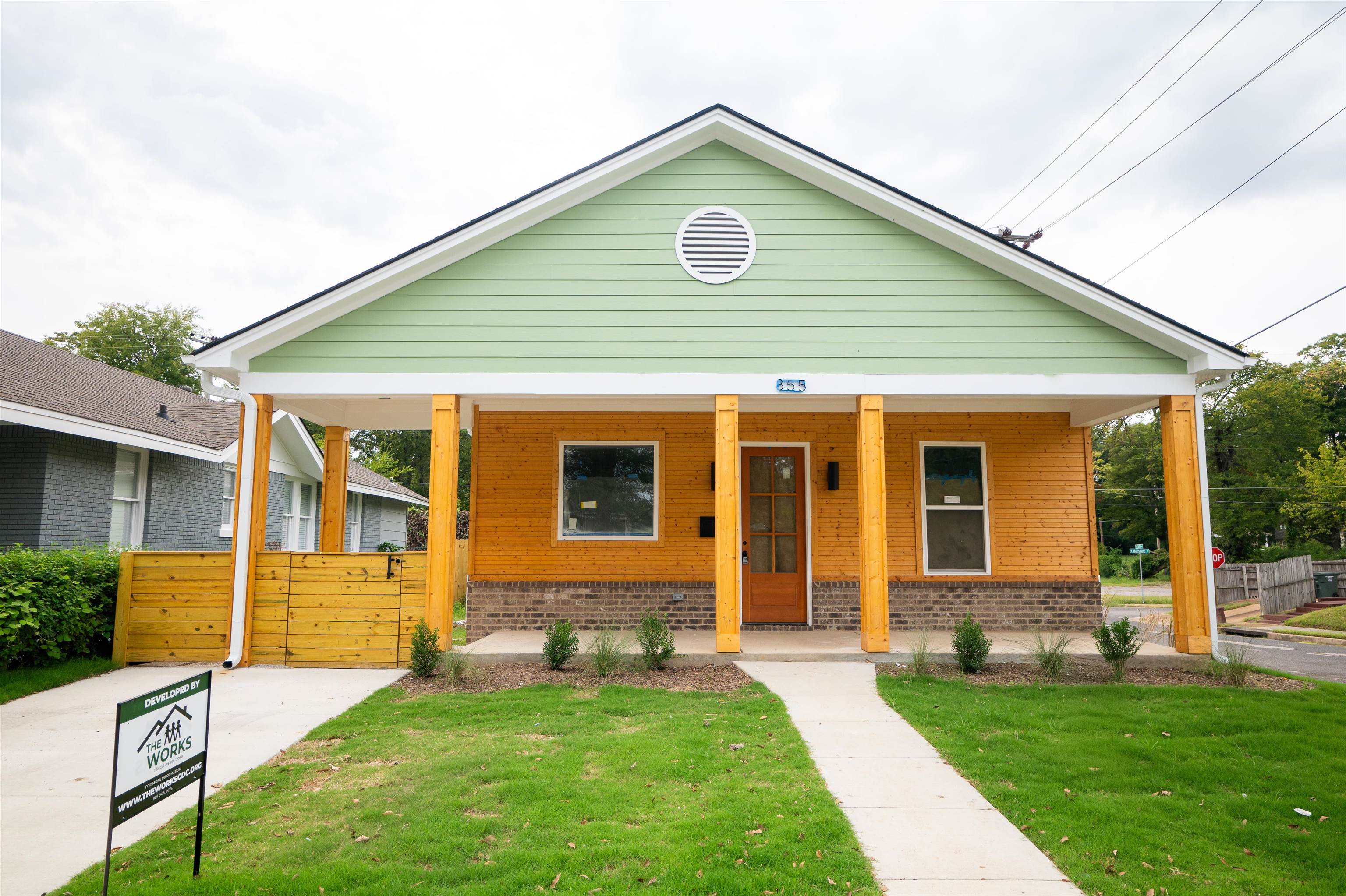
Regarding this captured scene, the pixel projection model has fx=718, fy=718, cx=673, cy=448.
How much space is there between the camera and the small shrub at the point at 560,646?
7734mm

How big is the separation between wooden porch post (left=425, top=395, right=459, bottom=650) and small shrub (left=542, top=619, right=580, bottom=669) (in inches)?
43.6

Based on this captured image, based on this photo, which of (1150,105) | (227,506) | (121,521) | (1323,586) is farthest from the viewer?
(1323,586)

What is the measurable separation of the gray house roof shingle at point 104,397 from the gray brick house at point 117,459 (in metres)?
0.03

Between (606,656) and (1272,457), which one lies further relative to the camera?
(1272,457)

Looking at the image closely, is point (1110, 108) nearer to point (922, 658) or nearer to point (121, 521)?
point (922, 658)

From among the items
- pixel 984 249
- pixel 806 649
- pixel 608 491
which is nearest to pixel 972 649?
pixel 806 649

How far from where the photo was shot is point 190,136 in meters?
19.6

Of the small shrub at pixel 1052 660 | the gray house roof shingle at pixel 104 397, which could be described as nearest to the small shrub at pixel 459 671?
the small shrub at pixel 1052 660

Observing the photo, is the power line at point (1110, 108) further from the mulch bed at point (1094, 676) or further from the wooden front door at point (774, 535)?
the mulch bed at point (1094, 676)

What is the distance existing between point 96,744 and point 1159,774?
7446 millimetres

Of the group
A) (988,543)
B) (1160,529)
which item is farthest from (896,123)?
(1160,529)

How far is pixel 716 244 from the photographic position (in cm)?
848

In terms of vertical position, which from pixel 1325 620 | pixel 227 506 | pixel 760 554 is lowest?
pixel 1325 620

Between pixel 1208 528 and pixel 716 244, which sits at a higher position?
pixel 716 244
